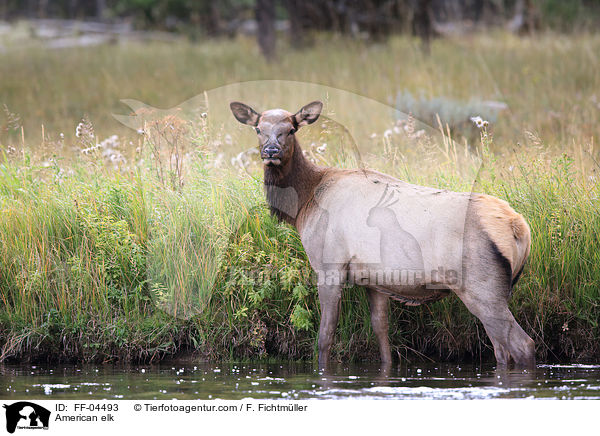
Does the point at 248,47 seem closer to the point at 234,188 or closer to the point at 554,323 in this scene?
the point at 234,188

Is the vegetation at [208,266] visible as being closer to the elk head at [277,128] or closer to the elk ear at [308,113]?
the elk head at [277,128]

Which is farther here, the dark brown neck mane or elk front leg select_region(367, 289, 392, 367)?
the dark brown neck mane

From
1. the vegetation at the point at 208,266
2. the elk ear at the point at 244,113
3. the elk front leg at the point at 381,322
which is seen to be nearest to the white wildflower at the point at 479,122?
the vegetation at the point at 208,266

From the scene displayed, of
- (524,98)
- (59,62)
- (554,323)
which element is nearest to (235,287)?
(554,323)

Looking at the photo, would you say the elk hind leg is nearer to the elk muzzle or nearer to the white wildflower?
the elk muzzle

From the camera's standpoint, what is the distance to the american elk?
21.4 feet

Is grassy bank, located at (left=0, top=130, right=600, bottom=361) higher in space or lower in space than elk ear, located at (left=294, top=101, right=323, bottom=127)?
lower

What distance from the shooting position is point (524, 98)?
638 inches

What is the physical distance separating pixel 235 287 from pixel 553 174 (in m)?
3.62

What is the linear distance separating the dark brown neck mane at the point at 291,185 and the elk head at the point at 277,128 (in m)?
0.14

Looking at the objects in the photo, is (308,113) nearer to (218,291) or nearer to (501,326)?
(218,291)

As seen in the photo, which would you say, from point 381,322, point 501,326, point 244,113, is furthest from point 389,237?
point 244,113
